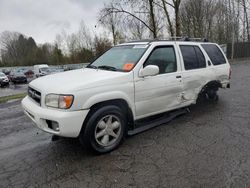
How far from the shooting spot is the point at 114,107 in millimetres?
3535

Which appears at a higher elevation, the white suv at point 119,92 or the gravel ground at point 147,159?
the white suv at point 119,92

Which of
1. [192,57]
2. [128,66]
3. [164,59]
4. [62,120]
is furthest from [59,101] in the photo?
[192,57]

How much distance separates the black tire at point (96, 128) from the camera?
330cm

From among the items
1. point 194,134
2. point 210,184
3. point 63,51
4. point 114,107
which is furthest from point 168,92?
point 63,51

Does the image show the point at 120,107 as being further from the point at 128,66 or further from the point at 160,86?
the point at 160,86

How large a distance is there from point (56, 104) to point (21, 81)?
80.1ft

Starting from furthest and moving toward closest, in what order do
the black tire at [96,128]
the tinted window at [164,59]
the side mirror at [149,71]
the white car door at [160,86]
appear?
the tinted window at [164,59], the white car door at [160,86], the side mirror at [149,71], the black tire at [96,128]

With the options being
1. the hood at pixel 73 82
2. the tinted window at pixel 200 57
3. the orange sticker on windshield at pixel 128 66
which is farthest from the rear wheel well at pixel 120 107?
the tinted window at pixel 200 57

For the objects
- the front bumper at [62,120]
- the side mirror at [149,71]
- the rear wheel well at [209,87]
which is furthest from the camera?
the rear wheel well at [209,87]

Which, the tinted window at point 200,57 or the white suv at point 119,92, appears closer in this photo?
the white suv at point 119,92

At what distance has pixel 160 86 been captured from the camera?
409cm

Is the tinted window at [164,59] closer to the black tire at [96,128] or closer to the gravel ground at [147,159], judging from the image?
the black tire at [96,128]

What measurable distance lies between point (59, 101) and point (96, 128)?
2.42 ft

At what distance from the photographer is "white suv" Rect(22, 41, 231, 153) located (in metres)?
3.16
